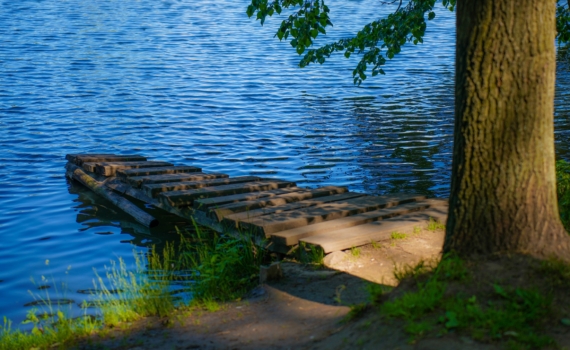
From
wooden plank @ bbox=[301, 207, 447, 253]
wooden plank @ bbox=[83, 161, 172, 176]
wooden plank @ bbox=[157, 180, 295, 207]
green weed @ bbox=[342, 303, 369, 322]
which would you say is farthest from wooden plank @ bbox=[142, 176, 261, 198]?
green weed @ bbox=[342, 303, 369, 322]

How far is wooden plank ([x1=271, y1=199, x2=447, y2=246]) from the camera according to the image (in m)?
7.13

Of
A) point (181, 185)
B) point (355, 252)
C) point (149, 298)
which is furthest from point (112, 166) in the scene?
point (355, 252)

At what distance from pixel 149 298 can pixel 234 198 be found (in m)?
3.17

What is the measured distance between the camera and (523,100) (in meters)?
4.59

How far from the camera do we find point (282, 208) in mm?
8477

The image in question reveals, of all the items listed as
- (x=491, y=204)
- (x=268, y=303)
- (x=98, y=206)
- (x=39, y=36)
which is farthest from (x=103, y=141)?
(x=39, y=36)

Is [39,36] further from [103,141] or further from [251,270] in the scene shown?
[251,270]

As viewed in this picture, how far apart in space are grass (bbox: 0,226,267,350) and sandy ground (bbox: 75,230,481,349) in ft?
0.52

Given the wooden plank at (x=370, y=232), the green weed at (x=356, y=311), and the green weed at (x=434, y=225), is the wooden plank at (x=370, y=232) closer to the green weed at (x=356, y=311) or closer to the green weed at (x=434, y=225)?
the green weed at (x=434, y=225)

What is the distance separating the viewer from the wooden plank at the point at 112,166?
37.4ft

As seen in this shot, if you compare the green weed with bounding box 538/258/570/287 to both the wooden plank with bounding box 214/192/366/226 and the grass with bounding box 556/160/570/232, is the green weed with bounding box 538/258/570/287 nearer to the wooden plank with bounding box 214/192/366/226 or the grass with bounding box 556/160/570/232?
the grass with bounding box 556/160/570/232

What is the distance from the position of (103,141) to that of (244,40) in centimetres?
1414

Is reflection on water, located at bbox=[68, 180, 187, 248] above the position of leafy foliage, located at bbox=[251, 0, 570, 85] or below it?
below

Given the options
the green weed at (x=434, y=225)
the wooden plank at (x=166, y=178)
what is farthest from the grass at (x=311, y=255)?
the wooden plank at (x=166, y=178)
